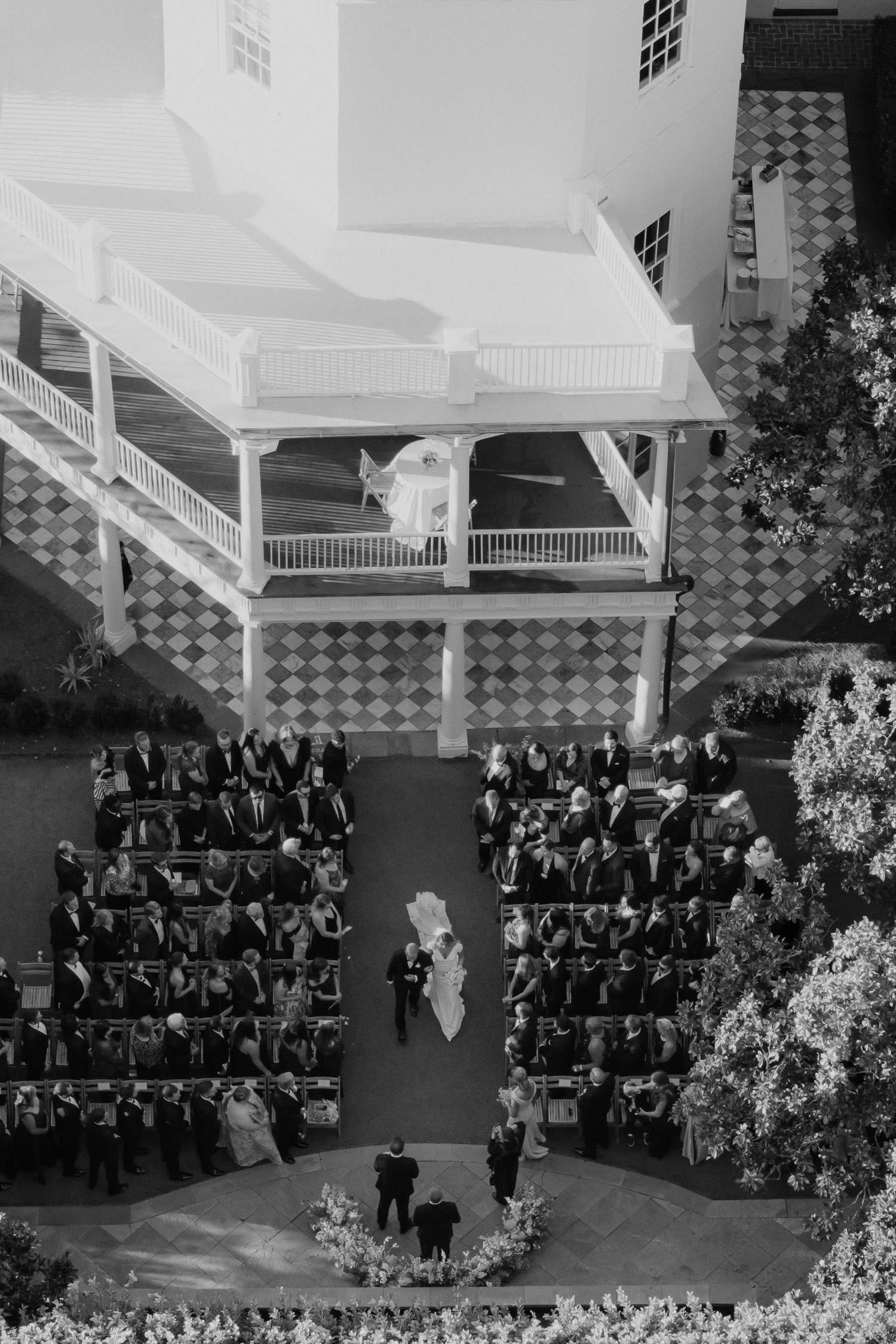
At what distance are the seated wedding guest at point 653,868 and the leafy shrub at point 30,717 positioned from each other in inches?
313

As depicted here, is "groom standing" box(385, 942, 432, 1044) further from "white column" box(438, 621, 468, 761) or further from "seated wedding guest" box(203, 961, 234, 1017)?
"white column" box(438, 621, 468, 761)

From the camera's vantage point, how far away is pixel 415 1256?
1122 inches

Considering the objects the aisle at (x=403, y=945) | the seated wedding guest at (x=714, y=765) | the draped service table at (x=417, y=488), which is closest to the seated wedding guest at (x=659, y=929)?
the aisle at (x=403, y=945)

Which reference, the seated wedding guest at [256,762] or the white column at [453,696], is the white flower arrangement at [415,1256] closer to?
the seated wedding guest at [256,762]

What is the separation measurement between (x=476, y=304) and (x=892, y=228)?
11.2 meters

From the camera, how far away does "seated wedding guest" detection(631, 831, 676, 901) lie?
102ft

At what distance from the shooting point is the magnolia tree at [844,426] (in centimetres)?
3050

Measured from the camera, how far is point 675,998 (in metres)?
29.8

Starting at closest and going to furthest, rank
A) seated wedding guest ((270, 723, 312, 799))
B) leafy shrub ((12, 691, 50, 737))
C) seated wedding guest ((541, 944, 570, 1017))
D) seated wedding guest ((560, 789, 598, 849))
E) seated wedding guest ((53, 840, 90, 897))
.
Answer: seated wedding guest ((541, 944, 570, 1017))
seated wedding guest ((53, 840, 90, 897))
seated wedding guest ((560, 789, 598, 849))
seated wedding guest ((270, 723, 312, 799))
leafy shrub ((12, 691, 50, 737))

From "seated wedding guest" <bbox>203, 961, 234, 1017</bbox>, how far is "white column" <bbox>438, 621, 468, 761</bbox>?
206 inches

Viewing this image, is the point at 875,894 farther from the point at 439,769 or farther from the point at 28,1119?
the point at 28,1119

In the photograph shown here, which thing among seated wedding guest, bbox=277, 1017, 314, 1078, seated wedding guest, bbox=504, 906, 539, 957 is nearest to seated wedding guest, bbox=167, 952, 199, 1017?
seated wedding guest, bbox=277, 1017, 314, 1078

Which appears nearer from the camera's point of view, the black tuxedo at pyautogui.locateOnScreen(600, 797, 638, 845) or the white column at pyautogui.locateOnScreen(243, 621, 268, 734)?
the black tuxedo at pyautogui.locateOnScreen(600, 797, 638, 845)

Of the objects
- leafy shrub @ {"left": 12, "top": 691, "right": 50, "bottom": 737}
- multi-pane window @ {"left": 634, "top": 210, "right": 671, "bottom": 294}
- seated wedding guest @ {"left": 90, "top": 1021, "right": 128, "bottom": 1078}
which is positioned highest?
multi-pane window @ {"left": 634, "top": 210, "right": 671, "bottom": 294}
